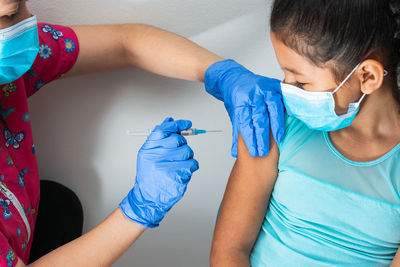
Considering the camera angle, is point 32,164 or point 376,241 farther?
point 32,164

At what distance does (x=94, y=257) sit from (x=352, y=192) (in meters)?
0.74

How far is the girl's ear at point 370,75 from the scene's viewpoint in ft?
3.45

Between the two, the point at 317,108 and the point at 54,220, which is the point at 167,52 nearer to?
the point at 317,108

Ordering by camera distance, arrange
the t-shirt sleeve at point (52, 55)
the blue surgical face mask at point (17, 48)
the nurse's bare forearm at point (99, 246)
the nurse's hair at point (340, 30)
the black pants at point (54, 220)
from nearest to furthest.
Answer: the nurse's hair at point (340, 30)
the blue surgical face mask at point (17, 48)
the nurse's bare forearm at point (99, 246)
the t-shirt sleeve at point (52, 55)
the black pants at point (54, 220)

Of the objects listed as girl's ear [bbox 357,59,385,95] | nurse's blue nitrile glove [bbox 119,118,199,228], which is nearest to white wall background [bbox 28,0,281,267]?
nurse's blue nitrile glove [bbox 119,118,199,228]

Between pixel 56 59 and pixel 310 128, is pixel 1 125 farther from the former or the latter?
pixel 310 128

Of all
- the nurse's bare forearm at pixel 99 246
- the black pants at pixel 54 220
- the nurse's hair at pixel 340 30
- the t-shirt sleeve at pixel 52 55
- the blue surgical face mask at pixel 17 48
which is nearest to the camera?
the nurse's hair at pixel 340 30

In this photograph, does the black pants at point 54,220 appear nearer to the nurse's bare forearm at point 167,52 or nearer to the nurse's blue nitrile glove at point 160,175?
the nurse's blue nitrile glove at point 160,175

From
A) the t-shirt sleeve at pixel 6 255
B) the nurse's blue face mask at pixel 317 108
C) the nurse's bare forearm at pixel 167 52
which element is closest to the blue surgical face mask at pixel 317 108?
the nurse's blue face mask at pixel 317 108

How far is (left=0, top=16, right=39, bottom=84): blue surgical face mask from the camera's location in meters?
1.12

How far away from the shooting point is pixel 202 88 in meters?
1.80

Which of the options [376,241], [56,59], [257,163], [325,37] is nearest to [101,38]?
[56,59]

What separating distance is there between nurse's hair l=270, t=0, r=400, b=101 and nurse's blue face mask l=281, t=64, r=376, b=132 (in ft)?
0.24

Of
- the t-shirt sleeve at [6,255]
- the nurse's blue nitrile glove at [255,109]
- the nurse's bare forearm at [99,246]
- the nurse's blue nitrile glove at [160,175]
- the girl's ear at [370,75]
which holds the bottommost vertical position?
the nurse's bare forearm at [99,246]
